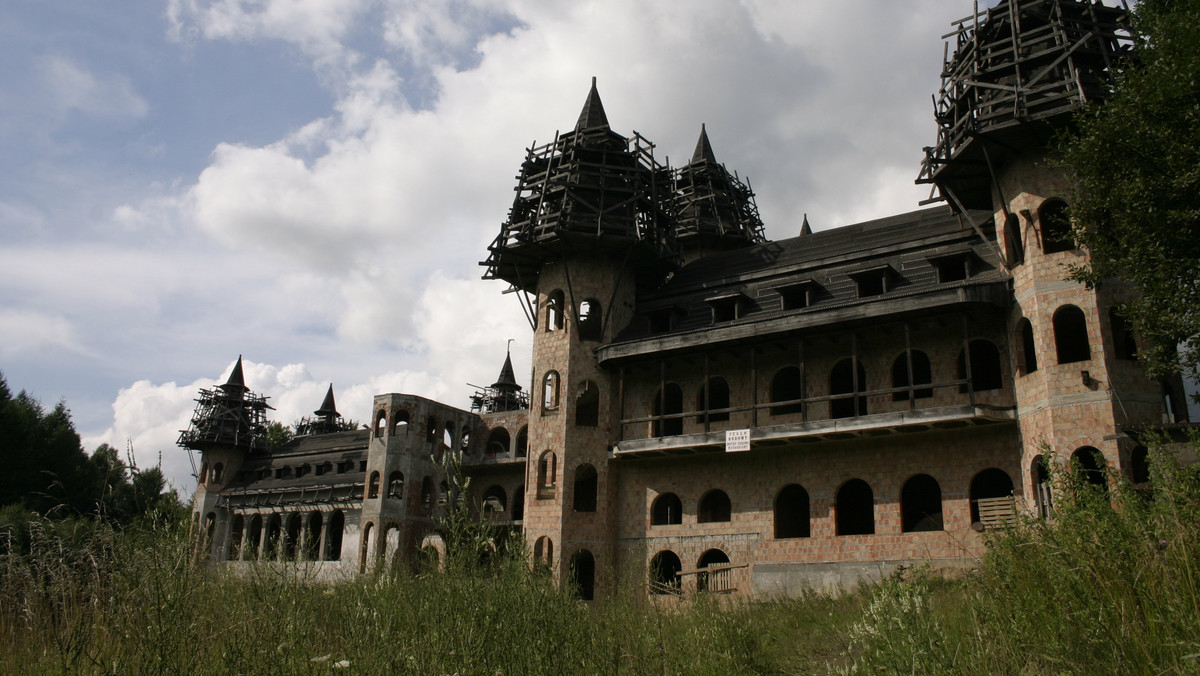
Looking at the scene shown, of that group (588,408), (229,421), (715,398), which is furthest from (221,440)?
(715,398)

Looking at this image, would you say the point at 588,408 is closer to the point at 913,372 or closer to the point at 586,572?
the point at 586,572

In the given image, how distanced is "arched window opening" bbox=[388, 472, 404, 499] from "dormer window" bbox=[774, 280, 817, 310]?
21.7 m

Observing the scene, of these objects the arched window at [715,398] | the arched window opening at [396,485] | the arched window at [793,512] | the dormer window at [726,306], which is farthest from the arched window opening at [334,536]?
the arched window at [793,512]

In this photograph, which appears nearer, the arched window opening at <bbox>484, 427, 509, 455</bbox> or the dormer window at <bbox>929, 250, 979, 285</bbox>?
the dormer window at <bbox>929, 250, 979, 285</bbox>

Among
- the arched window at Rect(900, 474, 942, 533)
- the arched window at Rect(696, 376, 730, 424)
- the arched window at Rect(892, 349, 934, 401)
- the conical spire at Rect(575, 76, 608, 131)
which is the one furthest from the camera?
the conical spire at Rect(575, 76, 608, 131)

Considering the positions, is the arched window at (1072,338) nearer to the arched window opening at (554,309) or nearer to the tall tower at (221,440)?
the arched window opening at (554,309)

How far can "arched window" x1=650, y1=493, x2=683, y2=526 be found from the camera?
30.3 metres

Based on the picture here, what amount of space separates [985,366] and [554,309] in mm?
15551

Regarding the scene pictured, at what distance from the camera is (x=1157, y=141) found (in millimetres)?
16641

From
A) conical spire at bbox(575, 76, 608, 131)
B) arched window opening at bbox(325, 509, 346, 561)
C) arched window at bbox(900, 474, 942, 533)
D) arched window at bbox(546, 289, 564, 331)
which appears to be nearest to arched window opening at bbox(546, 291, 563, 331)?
arched window at bbox(546, 289, 564, 331)

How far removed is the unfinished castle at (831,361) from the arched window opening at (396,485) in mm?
3301

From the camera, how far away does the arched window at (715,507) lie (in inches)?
1147

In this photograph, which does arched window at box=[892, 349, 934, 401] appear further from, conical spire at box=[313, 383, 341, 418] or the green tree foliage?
conical spire at box=[313, 383, 341, 418]

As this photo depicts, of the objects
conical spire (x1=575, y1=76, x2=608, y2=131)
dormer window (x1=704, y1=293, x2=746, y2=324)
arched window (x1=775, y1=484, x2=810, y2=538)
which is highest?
conical spire (x1=575, y1=76, x2=608, y2=131)
